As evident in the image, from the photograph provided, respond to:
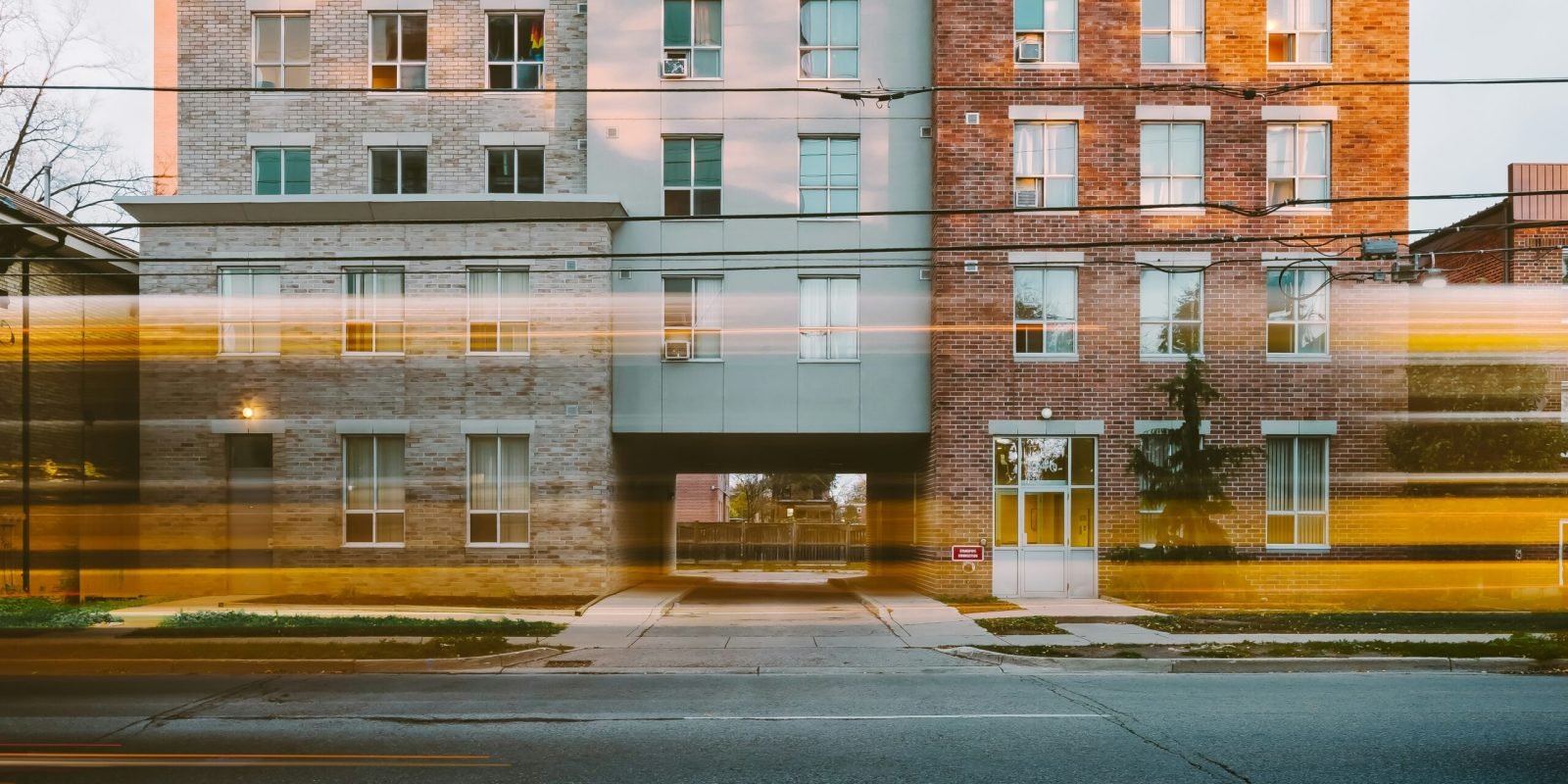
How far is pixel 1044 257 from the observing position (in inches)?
909

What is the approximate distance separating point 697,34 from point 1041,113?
731cm

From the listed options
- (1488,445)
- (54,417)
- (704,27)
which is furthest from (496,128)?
(1488,445)

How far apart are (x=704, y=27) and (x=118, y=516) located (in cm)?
1616

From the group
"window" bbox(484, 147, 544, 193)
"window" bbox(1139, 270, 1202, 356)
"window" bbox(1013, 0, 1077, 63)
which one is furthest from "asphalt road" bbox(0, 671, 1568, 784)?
"window" bbox(1013, 0, 1077, 63)

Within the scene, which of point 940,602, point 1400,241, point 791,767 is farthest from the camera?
point 1400,241

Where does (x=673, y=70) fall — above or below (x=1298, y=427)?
above

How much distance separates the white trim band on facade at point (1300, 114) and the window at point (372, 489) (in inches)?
745

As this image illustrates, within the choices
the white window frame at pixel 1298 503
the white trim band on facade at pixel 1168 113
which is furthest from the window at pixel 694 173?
the white window frame at pixel 1298 503

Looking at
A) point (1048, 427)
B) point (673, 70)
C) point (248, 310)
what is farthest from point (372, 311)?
point (1048, 427)

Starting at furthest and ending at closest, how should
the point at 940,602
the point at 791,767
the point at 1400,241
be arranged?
the point at 1400,241
the point at 940,602
the point at 791,767

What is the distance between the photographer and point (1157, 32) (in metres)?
23.4

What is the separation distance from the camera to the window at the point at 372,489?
77.9 feet

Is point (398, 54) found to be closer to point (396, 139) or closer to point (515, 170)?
point (396, 139)

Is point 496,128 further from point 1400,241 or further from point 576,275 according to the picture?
point 1400,241
